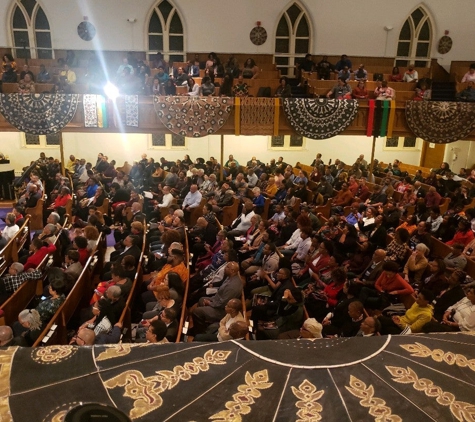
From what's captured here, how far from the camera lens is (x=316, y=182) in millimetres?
11148

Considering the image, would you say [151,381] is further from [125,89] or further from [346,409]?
[125,89]

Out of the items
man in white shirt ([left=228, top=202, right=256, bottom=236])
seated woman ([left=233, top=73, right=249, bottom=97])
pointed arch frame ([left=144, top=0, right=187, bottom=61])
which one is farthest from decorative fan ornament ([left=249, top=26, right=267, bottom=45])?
man in white shirt ([left=228, top=202, right=256, bottom=236])

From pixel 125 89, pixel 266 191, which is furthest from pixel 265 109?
pixel 125 89

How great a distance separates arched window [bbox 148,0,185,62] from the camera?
49.1 feet

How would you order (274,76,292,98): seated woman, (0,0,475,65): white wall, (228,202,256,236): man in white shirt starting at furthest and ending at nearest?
(0,0,475,65): white wall
(274,76,292,98): seated woman
(228,202,256,236): man in white shirt

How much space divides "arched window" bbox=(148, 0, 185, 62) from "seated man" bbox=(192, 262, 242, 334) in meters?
12.2

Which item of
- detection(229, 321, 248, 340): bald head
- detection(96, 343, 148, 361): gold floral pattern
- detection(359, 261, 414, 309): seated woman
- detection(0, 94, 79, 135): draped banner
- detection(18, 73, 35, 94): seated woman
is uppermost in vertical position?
detection(18, 73, 35, 94): seated woman

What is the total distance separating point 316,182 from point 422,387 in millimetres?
9855

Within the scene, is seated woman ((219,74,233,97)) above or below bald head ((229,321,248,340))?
above

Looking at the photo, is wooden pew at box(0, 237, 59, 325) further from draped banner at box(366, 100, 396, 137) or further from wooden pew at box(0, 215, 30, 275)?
draped banner at box(366, 100, 396, 137)

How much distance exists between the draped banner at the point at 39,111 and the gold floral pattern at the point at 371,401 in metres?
10.3

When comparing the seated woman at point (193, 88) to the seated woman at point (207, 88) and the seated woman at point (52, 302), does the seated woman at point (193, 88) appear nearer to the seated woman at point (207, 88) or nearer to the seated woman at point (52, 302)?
the seated woman at point (207, 88)

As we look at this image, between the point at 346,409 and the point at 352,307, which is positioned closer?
the point at 346,409

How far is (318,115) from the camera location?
35.6 feet
